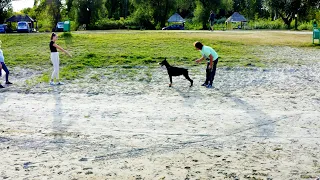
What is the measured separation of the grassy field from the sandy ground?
4538 mm

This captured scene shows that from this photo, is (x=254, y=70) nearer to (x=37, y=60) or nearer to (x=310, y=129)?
(x=310, y=129)

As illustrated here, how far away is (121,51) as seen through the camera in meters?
23.8

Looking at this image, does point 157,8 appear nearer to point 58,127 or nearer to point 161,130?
point 58,127

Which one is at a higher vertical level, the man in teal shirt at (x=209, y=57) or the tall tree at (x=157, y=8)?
the tall tree at (x=157, y=8)

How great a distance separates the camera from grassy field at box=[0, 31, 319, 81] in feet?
65.1

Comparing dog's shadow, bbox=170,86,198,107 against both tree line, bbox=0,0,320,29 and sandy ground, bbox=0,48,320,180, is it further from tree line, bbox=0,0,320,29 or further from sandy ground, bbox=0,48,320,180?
tree line, bbox=0,0,320,29

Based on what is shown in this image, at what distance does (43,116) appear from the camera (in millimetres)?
10383

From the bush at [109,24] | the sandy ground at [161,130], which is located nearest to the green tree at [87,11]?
the bush at [109,24]

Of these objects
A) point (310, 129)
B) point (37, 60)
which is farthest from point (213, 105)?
point (37, 60)

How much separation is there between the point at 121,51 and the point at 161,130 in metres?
15.2

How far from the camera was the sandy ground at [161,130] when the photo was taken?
6.90 metres

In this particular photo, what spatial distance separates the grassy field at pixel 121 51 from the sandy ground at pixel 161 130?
14.9 feet

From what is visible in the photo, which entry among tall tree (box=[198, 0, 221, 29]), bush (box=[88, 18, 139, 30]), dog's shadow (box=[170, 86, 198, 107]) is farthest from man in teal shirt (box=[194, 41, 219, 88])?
tall tree (box=[198, 0, 221, 29])

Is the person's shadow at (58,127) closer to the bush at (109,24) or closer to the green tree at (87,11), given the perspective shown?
the bush at (109,24)
